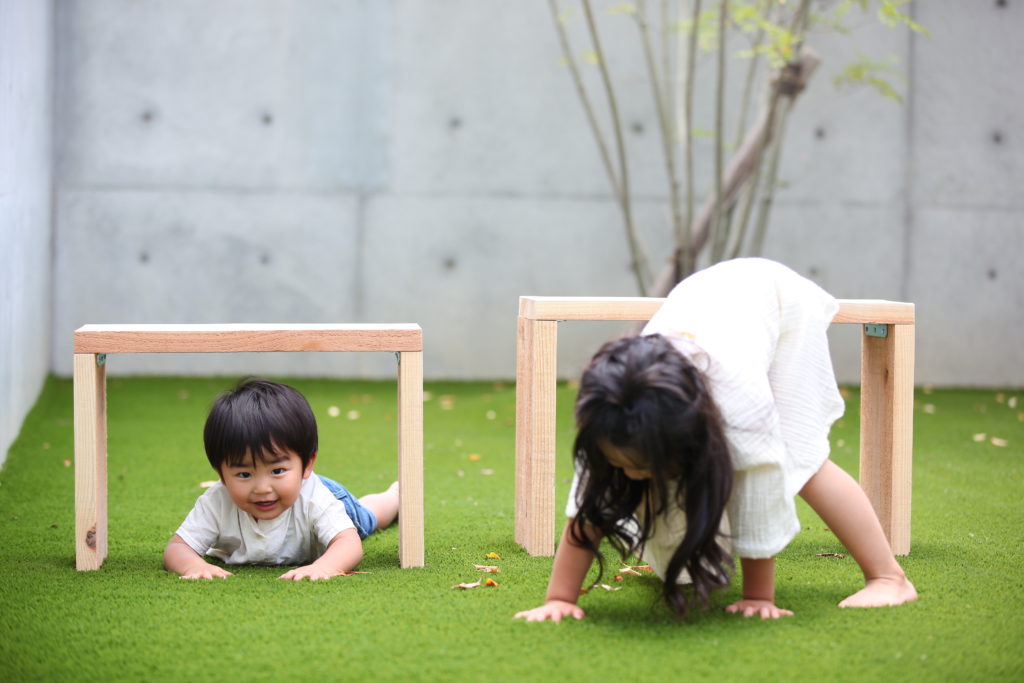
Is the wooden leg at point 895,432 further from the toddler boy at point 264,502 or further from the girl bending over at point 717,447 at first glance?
the toddler boy at point 264,502

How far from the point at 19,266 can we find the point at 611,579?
9.99 feet

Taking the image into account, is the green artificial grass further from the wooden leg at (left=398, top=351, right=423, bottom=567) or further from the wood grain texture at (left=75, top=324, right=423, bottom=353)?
the wood grain texture at (left=75, top=324, right=423, bottom=353)

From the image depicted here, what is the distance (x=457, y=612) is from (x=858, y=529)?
767 millimetres

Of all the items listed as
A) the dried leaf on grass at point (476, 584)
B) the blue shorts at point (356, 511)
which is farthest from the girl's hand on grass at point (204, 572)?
the dried leaf on grass at point (476, 584)

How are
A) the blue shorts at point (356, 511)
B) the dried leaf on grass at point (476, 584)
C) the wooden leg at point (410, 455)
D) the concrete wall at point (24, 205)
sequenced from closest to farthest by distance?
the dried leaf on grass at point (476, 584)
the wooden leg at point (410, 455)
the blue shorts at point (356, 511)
the concrete wall at point (24, 205)

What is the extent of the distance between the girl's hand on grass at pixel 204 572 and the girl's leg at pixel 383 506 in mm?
601

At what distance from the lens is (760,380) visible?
1822mm

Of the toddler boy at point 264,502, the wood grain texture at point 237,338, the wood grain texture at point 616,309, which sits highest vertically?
the wood grain texture at point 616,309

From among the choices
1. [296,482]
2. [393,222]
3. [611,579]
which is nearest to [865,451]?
[611,579]

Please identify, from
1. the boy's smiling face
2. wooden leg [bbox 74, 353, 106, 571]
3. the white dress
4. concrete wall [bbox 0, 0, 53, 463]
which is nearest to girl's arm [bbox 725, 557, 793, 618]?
the white dress

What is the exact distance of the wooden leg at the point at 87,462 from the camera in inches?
85.6

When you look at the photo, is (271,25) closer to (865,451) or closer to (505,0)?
(505,0)

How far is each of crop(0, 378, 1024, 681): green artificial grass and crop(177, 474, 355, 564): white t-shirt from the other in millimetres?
70

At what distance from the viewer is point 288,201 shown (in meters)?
6.17
